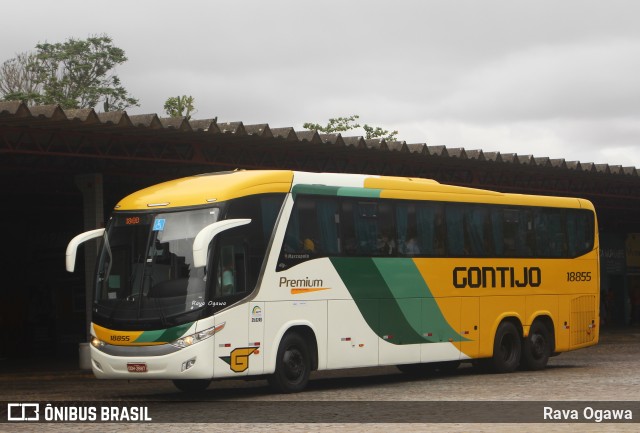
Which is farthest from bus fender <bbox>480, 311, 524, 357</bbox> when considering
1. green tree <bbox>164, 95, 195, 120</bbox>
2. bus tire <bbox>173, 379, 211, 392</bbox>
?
green tree <bbox>164, 95, 195, 120</bbox>

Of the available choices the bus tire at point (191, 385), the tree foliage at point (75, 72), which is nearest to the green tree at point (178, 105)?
the tree foliage at point (75, 72)

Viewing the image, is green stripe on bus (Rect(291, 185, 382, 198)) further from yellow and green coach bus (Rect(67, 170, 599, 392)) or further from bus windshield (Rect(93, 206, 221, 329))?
bus windshield (Rect(93, 206, 221, 329))

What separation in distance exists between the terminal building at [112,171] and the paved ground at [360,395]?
490 centimetres

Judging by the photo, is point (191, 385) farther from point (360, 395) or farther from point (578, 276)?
point (578, 276)

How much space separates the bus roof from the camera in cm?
1795

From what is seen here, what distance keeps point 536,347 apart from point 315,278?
7.09 m

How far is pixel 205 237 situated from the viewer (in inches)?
641

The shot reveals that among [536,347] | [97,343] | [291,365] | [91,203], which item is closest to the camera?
[97,343]

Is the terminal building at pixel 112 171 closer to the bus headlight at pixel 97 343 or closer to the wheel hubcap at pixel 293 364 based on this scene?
the bus headlight at pixel 97 343

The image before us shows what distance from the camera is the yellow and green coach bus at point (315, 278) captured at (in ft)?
56.9

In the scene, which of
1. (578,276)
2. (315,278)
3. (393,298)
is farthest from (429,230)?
(578,276)

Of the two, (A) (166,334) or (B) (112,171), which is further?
(B) (112,171)

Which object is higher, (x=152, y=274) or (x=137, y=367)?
→ (x=152, y=274)

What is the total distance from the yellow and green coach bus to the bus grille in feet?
2.11
